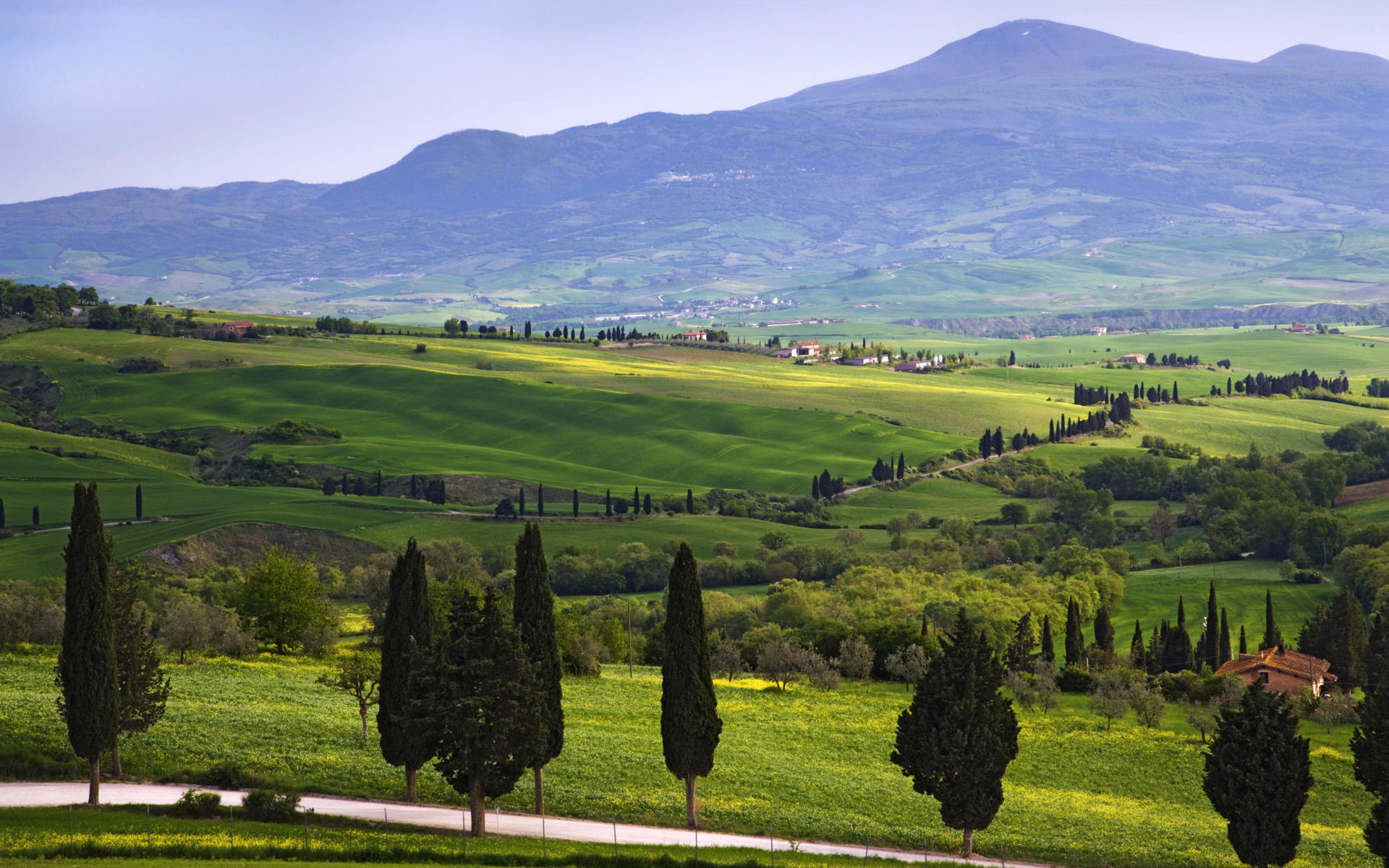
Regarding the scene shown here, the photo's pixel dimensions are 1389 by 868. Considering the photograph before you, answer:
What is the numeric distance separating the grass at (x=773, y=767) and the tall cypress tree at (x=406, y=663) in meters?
2.02

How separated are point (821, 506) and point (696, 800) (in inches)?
4382

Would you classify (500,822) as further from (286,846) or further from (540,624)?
(286,846)

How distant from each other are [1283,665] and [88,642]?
7084cm

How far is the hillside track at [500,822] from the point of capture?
43656 mm

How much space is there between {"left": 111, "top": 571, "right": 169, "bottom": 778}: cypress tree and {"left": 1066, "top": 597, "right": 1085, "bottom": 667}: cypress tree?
64706mm

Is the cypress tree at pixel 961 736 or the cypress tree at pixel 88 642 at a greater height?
the cypress tree at pixel 88 642

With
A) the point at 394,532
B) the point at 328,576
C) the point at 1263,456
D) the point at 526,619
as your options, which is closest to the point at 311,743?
the point at 526,619

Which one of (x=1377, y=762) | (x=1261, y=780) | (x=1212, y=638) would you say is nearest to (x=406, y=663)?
(x=1261, y=780)

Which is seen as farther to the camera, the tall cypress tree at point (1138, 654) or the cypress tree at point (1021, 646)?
the tall cypress tree at point (1138, 654)

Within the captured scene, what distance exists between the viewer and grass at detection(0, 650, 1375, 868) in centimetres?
4853

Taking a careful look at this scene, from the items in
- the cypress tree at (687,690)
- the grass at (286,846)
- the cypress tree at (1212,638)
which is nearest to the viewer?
the grass at (286,846)

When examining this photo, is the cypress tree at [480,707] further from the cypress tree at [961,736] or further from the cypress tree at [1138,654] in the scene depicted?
the cypress tree at [1138,654]

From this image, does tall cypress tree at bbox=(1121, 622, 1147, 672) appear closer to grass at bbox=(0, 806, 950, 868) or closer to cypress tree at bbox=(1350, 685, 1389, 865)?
cypress tree at bbox=(1350, 685, 1389, 865)

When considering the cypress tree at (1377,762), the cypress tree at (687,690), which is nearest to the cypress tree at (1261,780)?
the cypress tree at (1377,762)
